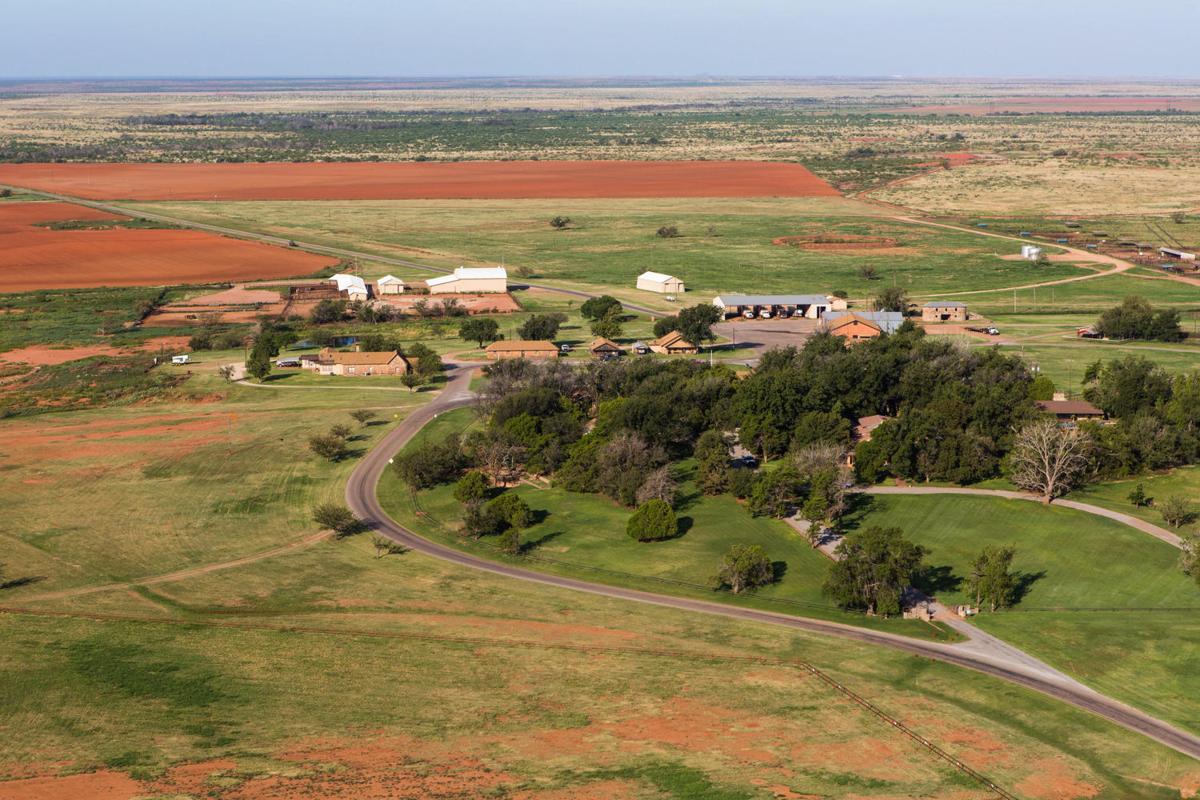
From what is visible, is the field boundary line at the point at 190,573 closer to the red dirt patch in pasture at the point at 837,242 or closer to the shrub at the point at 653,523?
the shrub at the point at 653,523

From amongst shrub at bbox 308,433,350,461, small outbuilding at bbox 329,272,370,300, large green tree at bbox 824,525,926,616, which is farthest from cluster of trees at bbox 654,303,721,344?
large green tree at bbox 824,525,926,616

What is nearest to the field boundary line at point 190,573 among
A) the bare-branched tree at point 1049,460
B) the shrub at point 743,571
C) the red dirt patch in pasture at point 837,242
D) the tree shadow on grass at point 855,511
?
the shrub at point 743,571

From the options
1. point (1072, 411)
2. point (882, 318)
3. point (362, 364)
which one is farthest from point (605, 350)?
point (1072, 411)

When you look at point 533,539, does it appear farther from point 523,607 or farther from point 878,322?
point 878,322

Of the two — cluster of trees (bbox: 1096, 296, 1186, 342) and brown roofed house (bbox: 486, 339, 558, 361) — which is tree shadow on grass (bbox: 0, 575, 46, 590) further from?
cluster of trees (bbox: 1096, 296, 1186, 342)

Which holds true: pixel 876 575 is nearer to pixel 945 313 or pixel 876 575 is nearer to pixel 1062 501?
pixel 1062 501
